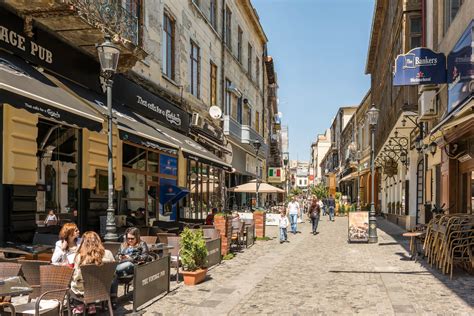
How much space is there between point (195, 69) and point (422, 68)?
11.0m

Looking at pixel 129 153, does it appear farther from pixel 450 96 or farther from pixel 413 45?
pixel 413 45

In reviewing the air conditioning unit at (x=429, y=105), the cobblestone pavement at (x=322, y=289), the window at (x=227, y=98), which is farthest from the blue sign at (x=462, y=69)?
the window at (x=227, y=98)

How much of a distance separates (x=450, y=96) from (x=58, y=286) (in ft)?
37.1

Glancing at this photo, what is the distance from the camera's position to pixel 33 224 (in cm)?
1044

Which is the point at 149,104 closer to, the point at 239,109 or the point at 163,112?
the point at 163,112

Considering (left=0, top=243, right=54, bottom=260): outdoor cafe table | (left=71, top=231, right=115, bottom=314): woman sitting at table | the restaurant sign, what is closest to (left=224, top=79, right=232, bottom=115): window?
the restaurant sign

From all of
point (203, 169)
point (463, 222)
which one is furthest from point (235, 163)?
point (463, 222)

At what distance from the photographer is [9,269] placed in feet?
19.9

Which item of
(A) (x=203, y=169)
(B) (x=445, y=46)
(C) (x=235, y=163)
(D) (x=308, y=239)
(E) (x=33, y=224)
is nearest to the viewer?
(E) (x=33, y=224)

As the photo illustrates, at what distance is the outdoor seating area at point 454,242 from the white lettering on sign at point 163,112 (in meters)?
8.93

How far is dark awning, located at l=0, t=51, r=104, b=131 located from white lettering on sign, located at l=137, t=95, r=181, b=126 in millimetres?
5087

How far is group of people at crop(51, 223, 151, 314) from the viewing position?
6.55m

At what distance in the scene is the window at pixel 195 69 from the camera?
22.2m

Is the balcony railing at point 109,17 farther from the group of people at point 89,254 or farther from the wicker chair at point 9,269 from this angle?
the wicker chair at point 9,269
